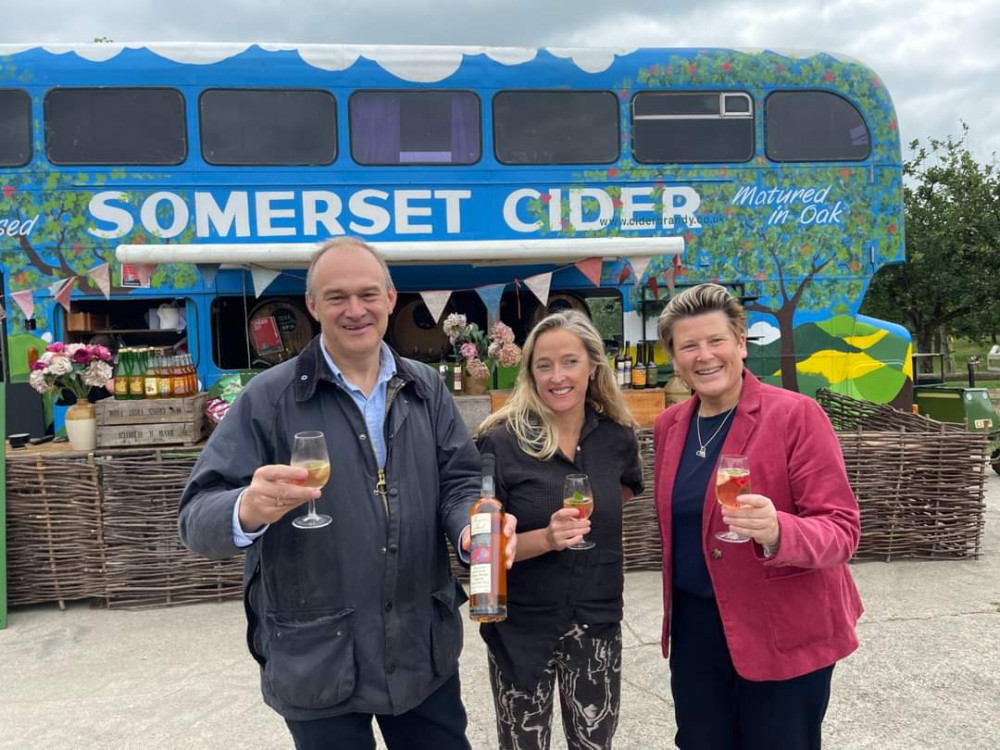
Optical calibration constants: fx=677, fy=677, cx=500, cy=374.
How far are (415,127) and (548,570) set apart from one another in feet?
18.3

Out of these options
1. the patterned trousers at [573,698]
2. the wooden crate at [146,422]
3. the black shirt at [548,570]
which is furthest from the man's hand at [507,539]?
the wooden crate at [146,422]

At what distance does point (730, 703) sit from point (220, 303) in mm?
6166

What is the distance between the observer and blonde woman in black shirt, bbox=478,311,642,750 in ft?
7.30

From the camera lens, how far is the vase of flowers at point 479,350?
20.0 ft

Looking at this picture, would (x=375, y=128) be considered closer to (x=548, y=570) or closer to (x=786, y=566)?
(x=548, y=570)

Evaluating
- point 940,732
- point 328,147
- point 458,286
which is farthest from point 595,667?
point 328,147

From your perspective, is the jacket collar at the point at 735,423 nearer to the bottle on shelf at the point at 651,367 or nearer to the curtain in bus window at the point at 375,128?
the bottle on shelf at the point at 651,367

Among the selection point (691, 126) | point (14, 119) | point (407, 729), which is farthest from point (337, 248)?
point (14, 119)

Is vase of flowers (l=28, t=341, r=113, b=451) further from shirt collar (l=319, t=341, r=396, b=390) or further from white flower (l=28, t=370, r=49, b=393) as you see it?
shirt collar (l=319, t=341, r=396, b=390)

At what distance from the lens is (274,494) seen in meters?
1.63

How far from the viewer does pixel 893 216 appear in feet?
23.4

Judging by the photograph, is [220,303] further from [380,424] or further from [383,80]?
[380,424]

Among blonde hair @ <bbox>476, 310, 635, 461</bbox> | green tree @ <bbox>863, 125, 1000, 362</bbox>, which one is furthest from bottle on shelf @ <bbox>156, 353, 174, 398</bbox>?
green tree @ <bbox>863, 125, 1000, 362</bbox>

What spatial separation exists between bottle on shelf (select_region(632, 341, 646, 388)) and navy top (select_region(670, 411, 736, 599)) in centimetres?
413
